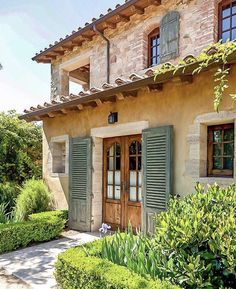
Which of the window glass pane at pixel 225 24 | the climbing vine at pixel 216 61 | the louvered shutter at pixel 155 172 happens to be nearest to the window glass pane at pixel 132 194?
the louvered shutter at pixel 155 172

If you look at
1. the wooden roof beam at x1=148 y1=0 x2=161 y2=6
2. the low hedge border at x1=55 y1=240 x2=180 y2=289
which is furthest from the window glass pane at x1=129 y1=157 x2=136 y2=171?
the wooden roof beam at x1=148 y1=0 x2=161 y2=6

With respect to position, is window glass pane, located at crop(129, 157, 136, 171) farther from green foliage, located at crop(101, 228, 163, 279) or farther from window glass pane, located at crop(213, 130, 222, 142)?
green foliage, located at crop(101, 228, 163, 279)

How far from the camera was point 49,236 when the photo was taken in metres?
7.57

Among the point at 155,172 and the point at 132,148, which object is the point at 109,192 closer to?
the point at 132,148

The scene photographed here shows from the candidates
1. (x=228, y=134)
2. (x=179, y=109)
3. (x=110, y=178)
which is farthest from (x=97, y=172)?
(x=228, y=134)

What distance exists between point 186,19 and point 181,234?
6389 millimetres

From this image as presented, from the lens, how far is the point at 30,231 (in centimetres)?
713

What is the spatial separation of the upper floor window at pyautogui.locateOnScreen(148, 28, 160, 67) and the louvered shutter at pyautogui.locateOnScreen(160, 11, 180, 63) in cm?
46

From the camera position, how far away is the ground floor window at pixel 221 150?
19.0 feet

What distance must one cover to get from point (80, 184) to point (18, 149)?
5431mm

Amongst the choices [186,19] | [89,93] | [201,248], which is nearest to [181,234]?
[201,248]

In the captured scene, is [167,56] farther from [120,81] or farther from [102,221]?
[102,221]

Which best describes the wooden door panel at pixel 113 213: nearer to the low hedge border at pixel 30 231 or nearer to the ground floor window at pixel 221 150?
the low hedge border at pixel 30 231

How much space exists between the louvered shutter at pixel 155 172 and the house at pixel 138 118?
0.02 metres
